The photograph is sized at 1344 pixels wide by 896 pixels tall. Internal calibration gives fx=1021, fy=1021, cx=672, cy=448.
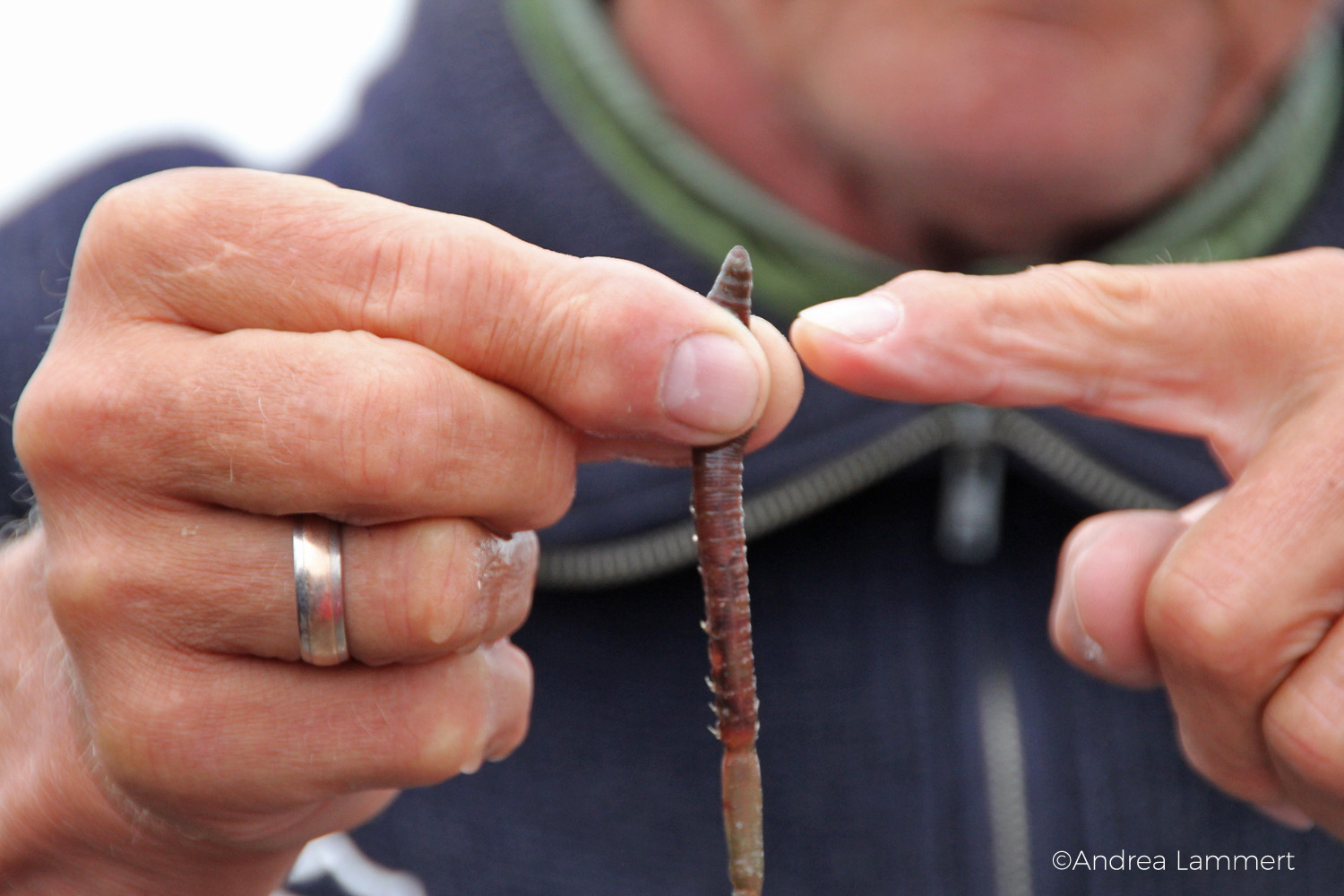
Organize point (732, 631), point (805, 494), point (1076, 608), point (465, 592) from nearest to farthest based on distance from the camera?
point (465, 592) < point (732, 631) < point (1076, 608) < point (805, 494)

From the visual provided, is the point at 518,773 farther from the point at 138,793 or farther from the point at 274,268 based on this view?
the point at 274,268

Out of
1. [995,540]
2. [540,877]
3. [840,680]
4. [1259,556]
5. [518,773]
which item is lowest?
[540,877]

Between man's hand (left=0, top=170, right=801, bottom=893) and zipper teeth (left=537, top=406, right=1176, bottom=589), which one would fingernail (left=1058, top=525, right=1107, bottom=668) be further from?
man's hand (left=0, top=170, right=801, bottom=893)

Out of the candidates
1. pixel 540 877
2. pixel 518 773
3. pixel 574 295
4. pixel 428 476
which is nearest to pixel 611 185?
pixel 574 295

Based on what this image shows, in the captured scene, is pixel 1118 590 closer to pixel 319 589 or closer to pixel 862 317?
pixel 862 317

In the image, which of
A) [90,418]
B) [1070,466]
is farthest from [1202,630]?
[90,418]

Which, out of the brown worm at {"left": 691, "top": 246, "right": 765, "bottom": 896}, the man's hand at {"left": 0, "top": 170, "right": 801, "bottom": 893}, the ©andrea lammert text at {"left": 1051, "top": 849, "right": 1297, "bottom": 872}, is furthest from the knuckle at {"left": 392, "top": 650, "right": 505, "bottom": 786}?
the ©andrea lammert text at {"left": 1051, "top": 849, "right": 1297, "bottom": 872}
